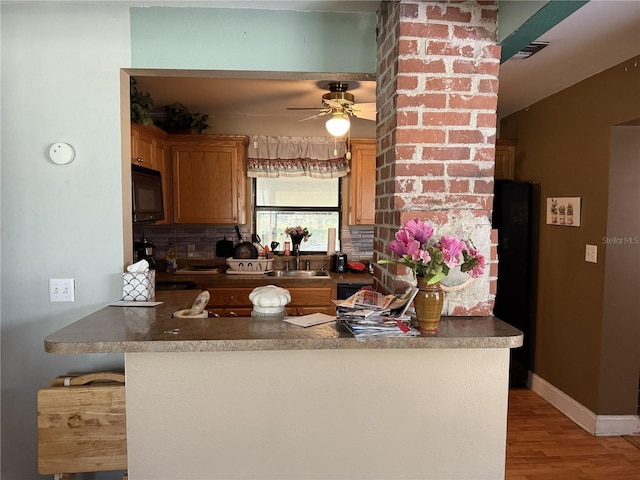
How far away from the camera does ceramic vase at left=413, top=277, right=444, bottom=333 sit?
60.2 inches

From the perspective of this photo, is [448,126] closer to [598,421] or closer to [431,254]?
[431,254]

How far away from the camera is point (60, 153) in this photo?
2016 mm

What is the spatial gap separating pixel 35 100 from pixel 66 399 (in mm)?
1353

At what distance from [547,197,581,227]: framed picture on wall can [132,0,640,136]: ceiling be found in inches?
33.8

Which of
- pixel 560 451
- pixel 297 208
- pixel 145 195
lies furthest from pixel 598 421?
pixel 145 195

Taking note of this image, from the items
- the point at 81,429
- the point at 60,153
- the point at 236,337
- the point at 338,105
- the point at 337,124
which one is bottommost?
the point at 81,429

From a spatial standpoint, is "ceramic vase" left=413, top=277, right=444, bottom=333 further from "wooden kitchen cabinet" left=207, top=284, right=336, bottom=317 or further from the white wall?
"wooden kitchen cabinet" left=207, top=284, right=336, bottom=317

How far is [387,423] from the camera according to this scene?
1.63 m

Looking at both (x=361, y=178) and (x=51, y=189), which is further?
(x=361, y=178)

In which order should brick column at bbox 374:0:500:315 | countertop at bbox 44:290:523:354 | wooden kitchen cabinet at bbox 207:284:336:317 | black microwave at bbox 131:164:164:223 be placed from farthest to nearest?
1. wooden kitchen cabinet at bbox 207:284:336:317
2. black microwave at bbox 131:164:164:223
3. brick column at bbox 374:0:500:315
4. countertop at bbox 44:290:523:354

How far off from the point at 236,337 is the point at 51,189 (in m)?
1.28

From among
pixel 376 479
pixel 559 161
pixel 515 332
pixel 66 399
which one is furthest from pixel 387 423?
pixel 559 161

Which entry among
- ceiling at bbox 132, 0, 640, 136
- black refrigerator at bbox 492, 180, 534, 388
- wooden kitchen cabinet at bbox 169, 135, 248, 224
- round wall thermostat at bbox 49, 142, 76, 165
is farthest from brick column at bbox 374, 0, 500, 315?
wooden kitchen cabinet at bbox 169, 135, 248, 224

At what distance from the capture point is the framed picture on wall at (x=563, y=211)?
3188mm
